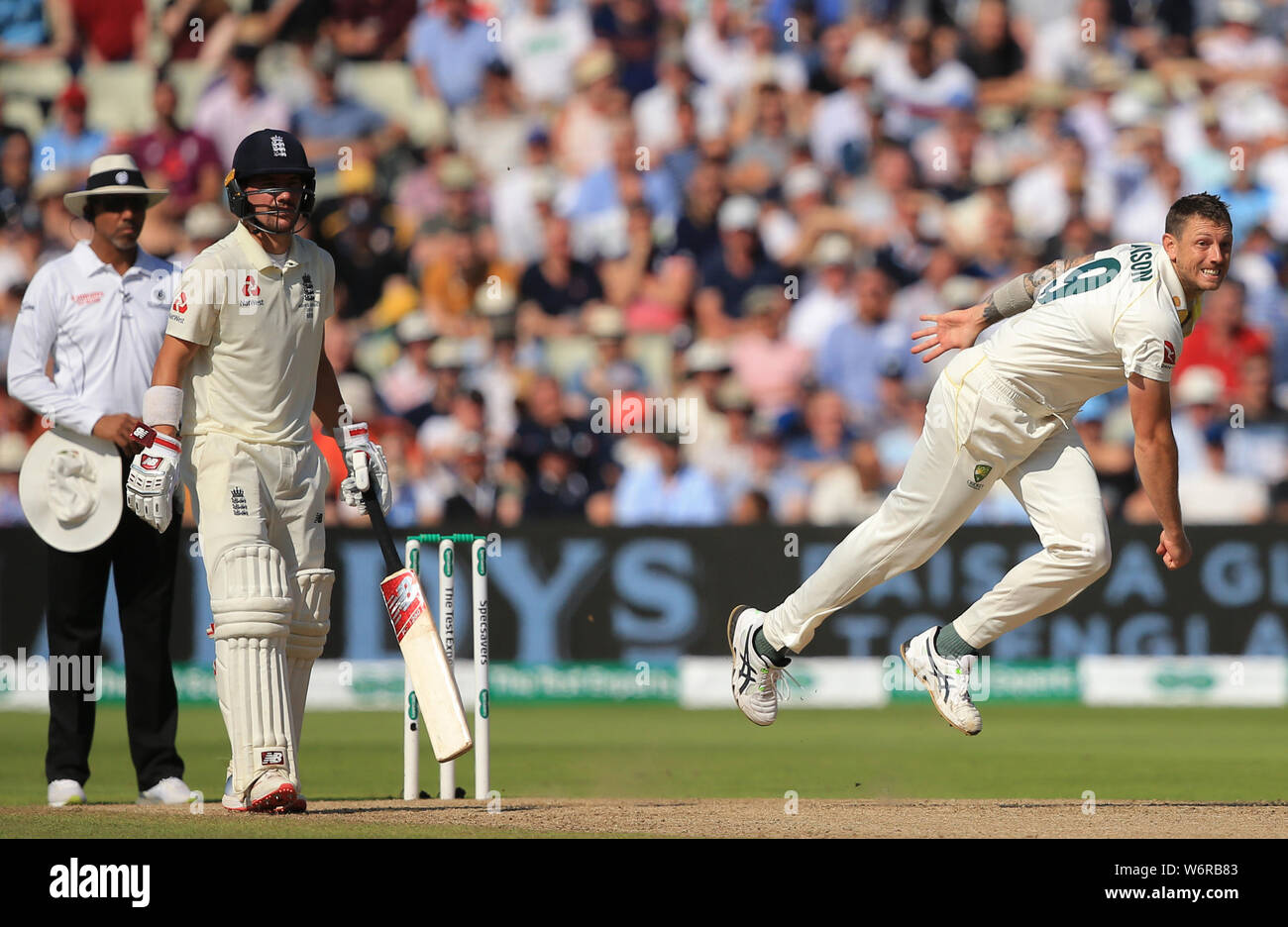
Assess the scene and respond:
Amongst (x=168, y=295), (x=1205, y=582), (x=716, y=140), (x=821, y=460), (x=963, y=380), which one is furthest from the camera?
(x=716, y=140)

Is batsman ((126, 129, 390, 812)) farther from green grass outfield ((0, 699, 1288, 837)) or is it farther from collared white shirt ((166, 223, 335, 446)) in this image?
green grass outfield ((0, 699, 1288, 837))

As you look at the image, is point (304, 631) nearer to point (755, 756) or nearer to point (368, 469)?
point (368, 469)

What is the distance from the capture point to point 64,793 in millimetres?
6918

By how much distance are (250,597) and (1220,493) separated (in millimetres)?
7844

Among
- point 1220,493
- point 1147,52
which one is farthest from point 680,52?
point 1220,493

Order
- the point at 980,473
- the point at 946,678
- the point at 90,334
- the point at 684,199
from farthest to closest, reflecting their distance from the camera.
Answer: the point at 684,199
the point at 90,334
the point at 946,678
the point at 980,473

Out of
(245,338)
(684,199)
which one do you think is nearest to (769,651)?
(245,338)

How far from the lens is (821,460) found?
41.1ft

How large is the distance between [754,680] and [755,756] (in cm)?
239

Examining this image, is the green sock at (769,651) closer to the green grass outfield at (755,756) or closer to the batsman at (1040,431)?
the batsman at (1040,431)

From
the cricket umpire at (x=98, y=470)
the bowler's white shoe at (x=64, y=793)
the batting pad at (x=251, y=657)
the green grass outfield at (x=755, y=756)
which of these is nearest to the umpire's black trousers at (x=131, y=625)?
the cricket umpire at (x=98, y=470)

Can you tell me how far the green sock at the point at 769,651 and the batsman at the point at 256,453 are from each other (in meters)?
1.51

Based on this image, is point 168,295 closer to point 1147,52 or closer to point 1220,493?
point 1220,493

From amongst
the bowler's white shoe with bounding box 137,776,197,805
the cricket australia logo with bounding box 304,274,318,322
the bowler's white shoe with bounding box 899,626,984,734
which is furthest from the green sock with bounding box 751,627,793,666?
the bowler's white shoe with bounding box 137,776,197,805
